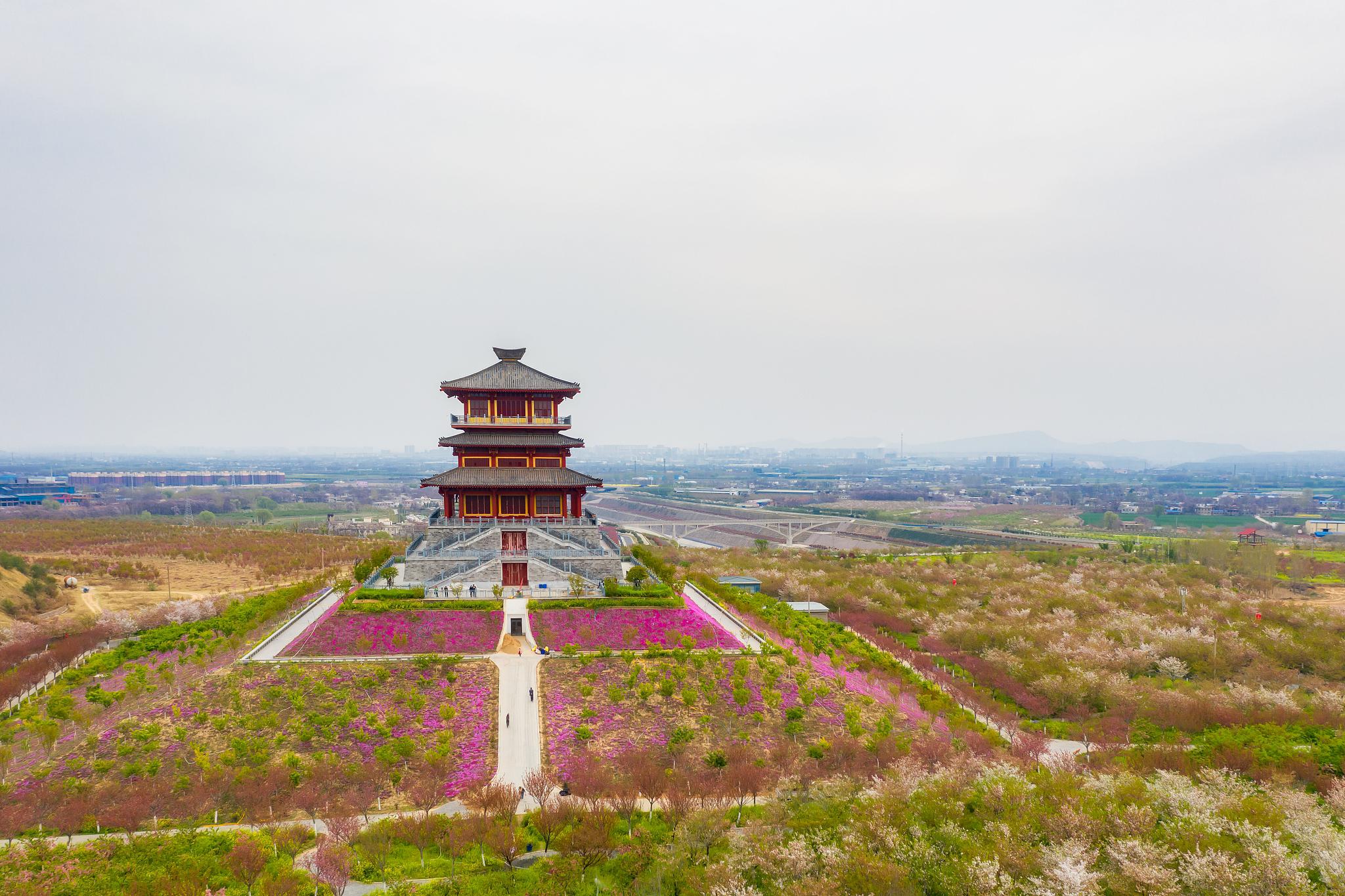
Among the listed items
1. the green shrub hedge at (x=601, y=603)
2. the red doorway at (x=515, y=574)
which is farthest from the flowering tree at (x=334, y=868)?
the red doorway at (x=515, y=574)

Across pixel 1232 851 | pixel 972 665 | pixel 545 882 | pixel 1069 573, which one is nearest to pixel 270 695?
pixel 545 882

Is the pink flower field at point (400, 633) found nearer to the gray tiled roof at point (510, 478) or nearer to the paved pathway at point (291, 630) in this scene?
the paved pathway at point (291, 630)

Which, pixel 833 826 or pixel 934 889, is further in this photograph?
pixel 833 826

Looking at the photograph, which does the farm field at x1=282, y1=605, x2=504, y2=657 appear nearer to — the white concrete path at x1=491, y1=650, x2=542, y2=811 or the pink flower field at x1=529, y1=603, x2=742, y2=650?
the white concrete path at x1=491, y1=650, x2=542, y2=811

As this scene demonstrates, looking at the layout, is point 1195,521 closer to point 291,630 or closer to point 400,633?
point 400,633

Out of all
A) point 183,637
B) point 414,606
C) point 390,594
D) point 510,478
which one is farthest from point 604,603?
point 183,637

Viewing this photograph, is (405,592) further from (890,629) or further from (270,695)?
(890,629)
